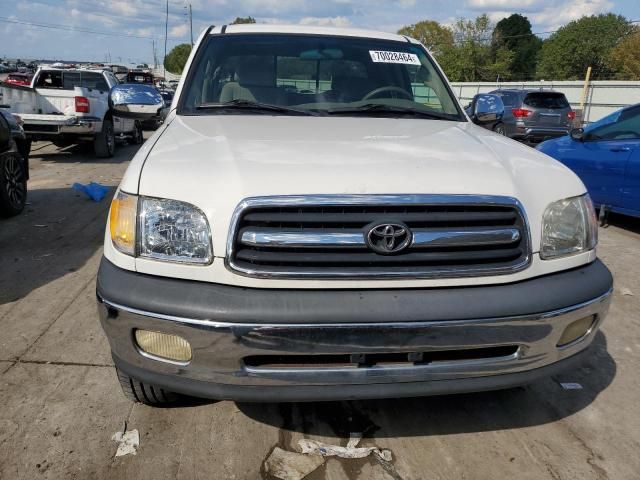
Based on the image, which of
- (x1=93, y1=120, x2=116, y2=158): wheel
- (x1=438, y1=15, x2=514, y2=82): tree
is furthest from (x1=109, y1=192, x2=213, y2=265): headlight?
Answer: (x1=438, y1=15, x2=514, y2=82): tree

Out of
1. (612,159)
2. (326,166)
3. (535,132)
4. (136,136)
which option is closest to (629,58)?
(535,132)

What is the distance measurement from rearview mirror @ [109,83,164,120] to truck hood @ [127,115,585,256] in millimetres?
931

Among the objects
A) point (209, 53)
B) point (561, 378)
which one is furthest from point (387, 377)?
point (209, 53)

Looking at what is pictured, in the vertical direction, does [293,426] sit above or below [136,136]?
below

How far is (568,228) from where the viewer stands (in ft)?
7.49

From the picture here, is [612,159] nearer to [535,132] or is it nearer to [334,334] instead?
[334,334]

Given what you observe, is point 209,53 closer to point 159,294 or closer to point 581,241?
point 159,294

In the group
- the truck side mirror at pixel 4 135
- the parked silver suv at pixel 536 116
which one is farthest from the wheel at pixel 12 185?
the parked silver suv at pixel 536 116

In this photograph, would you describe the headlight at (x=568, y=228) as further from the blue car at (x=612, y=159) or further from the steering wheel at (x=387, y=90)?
the blue car at (x=612, y=159)

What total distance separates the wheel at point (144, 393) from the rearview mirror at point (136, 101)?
74.1 inches

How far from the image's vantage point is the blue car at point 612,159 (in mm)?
5773

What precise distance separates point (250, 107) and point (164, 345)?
1635 mm

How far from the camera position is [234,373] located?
1986 millimetres

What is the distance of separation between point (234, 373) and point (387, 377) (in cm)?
57
